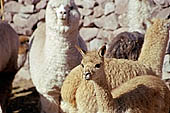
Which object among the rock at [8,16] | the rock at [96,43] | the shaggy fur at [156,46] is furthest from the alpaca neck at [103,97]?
the rock at [8,16]

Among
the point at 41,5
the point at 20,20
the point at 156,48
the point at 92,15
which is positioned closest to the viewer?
the point at 156,48

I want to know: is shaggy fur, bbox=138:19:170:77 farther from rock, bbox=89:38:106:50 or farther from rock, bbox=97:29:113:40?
rock, bbox=89:38:106:50

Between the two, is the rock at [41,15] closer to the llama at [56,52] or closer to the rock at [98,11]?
the rock at [98,11]

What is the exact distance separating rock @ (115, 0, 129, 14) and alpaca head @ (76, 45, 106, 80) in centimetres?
293

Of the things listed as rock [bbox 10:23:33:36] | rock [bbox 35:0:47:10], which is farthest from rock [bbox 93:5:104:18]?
rock [bbox 10:23:33:36]

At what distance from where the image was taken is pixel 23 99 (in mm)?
6574

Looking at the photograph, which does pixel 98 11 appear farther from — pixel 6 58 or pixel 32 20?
pixel 6 58

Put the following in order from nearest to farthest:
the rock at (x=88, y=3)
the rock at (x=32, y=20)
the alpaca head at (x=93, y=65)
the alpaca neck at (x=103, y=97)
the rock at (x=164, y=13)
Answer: the alpaca head at (x=93, y=65), the alpaca neck at (x=103, y=97), the rock at (x=164, y=13), the rock at (x=88, y=3), the rock at (x=32, y=20)

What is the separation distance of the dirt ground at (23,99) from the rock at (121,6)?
1632 mm

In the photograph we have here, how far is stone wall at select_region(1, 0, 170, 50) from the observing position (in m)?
5.75

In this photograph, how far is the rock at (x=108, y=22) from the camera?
5.94 metres

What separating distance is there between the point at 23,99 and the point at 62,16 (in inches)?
112

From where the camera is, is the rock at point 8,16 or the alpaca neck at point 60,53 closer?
the alpaca neck at point 60,53

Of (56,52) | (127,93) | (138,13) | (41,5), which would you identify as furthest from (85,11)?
(127,93)
